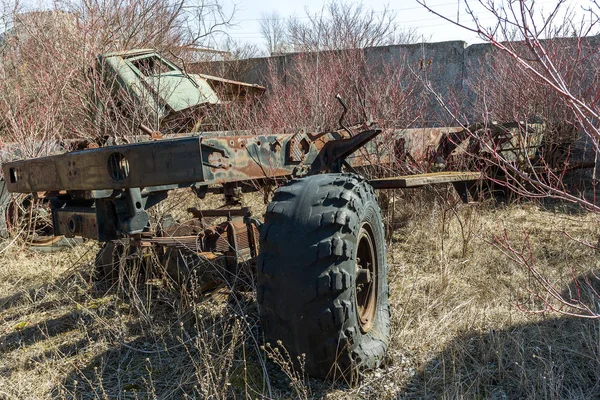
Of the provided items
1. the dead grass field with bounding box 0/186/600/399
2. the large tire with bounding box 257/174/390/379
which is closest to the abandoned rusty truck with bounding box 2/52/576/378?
the large tire with bounding box 257/174/390/379

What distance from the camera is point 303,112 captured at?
7449 mm

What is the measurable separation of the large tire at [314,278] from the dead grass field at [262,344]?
16 cm

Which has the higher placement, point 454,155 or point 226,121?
point 226,121

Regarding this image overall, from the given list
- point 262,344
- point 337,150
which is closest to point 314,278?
point 262,344

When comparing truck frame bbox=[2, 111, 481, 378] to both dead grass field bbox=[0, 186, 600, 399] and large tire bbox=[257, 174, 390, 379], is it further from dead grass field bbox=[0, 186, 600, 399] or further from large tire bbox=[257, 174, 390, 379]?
dead grass field bbox=[0, 186, 600, 399]

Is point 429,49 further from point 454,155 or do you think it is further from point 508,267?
point 508,267

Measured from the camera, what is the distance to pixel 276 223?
2596mm

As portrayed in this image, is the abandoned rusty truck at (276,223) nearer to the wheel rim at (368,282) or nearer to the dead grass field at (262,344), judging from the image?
the wheel rim at (368,282)

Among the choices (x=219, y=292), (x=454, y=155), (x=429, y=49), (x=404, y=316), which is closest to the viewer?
(x=404, y=316)

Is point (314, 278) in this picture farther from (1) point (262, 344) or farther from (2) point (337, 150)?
(2) point (337, 150)

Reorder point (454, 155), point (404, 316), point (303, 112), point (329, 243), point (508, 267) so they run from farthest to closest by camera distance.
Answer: point (303, 112) < point (454, 155) < point (508, 267) < point (404, 316) < point (329, 243)

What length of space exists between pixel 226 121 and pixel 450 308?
18.6 feet

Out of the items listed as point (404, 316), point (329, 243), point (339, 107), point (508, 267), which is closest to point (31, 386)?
point (329, 243)

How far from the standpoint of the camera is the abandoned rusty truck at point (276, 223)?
247 centimetres
